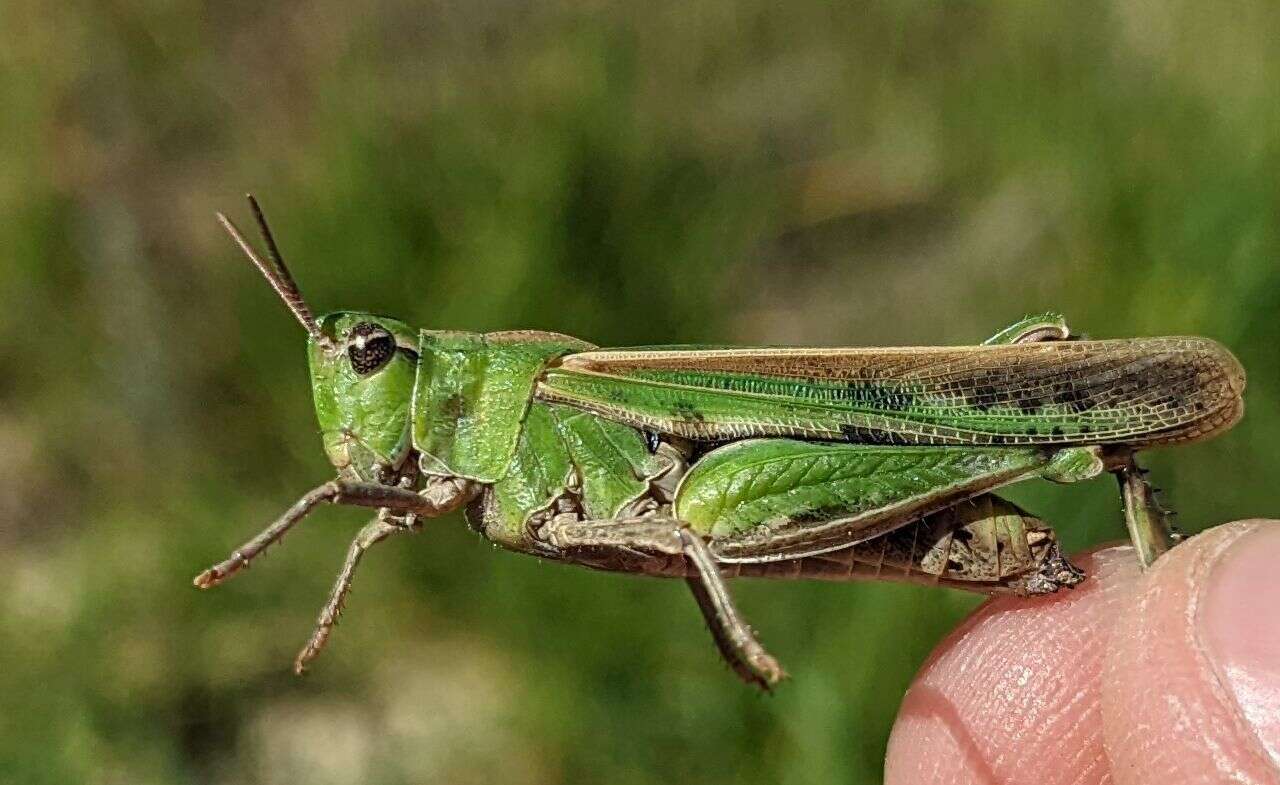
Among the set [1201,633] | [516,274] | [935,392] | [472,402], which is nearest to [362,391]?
[472,402]

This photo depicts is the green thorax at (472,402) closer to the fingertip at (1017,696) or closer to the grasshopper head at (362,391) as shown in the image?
the grasshopper head at (362,391)

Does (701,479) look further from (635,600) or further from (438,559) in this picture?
(438,559)

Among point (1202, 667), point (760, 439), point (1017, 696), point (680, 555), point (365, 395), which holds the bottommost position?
point (1017, 696)

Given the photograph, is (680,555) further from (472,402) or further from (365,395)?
(365,395)

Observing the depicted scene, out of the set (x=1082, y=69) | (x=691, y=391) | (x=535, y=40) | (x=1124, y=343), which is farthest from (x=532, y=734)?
(x=1082, y=69)

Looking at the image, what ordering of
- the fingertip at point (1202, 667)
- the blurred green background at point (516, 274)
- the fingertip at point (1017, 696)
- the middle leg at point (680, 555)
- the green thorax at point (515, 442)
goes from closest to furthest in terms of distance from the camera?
the middle leg at point (680, 555)
the fingertip at point (1202, 667)
the green thorax at point (515, 442)
the fingertip at point (1017, 696)
the blurred green background at point (516, 274)

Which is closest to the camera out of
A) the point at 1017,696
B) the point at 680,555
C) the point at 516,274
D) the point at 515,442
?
the point at 680,555

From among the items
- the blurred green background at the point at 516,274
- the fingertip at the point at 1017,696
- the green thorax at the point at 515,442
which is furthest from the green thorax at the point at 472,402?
the blurred green background at the point at 516,274
